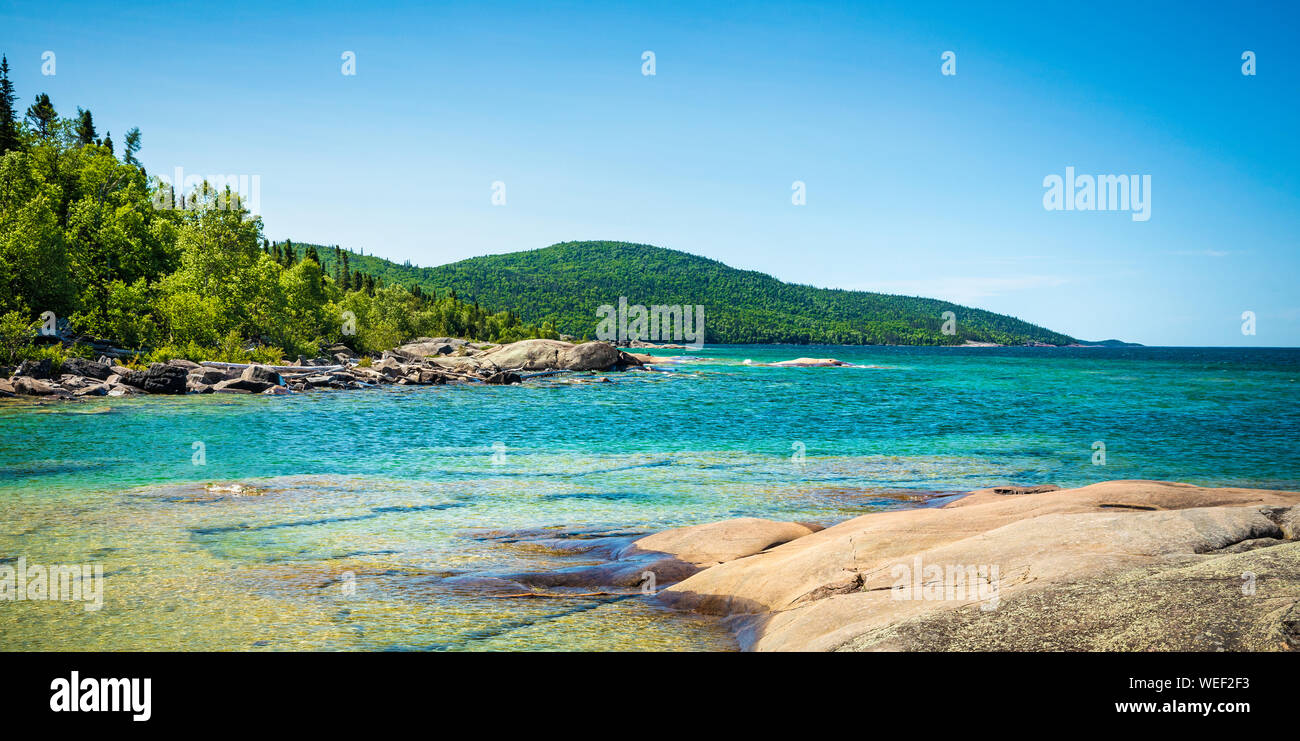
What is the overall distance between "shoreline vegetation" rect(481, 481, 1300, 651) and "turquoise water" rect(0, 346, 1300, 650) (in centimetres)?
107

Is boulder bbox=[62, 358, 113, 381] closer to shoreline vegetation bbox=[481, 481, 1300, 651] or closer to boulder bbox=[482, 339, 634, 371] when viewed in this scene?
shoreline vegetation bbox=[481, 481, 1300, 651]

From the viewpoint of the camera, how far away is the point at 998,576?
916 cm

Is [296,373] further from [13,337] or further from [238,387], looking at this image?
[13,337]

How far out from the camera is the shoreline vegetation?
7242 millimetres

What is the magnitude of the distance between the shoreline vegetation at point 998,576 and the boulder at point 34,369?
156ft

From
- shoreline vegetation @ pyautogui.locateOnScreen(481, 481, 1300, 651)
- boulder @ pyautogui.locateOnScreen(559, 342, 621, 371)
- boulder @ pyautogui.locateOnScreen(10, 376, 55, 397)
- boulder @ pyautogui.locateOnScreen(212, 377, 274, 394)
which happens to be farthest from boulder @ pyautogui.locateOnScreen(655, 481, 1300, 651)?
boulder @ pyautogui.locateOnScreen(559, 342, 621, 371)

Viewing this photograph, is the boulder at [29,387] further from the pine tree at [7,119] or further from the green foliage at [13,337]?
the pine tree at [7,119]

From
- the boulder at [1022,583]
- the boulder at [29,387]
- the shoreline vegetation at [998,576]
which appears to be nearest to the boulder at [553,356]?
the boulder at [29,387]

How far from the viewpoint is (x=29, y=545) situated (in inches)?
553

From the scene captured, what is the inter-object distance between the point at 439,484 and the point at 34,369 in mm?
38745

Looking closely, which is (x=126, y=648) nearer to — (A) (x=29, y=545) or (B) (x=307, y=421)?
(A) (x=29, y=545)
